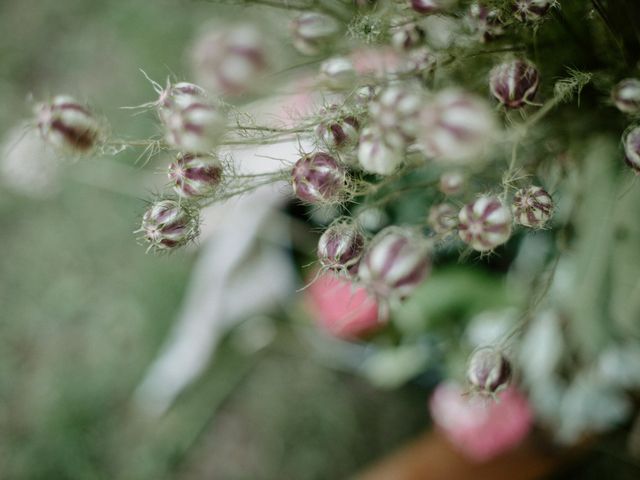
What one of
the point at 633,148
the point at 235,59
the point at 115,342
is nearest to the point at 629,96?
the point at 633,148

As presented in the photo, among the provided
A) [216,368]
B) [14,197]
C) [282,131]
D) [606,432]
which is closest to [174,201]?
[282,131]

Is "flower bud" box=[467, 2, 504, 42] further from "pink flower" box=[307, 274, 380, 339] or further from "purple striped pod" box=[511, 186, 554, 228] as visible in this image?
"pink flower" box=[307, 274, 380, 339]

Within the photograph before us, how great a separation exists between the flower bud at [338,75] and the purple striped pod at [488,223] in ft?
0.25

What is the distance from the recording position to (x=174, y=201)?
238 mm

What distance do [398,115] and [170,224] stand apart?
0.31ft

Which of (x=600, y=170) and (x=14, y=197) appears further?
(x=14, y=197)

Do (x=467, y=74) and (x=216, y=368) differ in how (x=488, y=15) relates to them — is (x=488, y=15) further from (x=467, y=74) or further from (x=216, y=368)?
(x=216, y=368)

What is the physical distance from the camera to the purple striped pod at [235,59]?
A: 184mm

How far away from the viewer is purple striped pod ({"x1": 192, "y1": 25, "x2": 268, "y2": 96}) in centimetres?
Result: 18

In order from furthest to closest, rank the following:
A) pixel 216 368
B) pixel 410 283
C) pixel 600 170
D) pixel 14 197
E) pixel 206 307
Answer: pixel 14 197
pixel 216 368
pixel 206 307
pixel 600 170
pixel 410 283

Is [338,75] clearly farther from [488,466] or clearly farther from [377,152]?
[488,466]

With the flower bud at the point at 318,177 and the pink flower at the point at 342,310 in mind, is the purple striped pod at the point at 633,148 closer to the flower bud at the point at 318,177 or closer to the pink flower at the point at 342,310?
the flower bud at the point at 318,177

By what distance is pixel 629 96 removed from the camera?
8.9 inches

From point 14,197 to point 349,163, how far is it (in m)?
0.94
